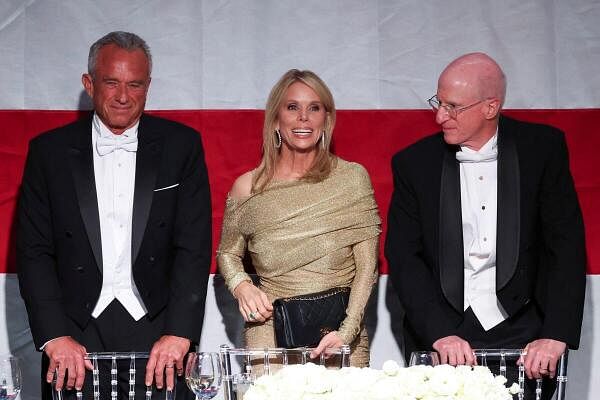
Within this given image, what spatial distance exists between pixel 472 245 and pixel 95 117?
3.93ft

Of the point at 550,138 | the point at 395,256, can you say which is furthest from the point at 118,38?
the point at 550,138

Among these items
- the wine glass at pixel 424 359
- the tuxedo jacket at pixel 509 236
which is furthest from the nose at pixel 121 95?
the wine glass at pixel 424 359

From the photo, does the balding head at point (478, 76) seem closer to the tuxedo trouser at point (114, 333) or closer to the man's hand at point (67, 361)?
the tuxedo trouser at point (114, 333)

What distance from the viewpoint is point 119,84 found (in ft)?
10.3

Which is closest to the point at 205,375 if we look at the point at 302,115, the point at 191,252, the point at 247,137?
the point at 191,252

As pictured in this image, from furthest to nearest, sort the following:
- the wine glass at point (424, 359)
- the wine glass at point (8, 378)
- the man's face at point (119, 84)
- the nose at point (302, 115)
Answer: the nose at point (302, 115)
the man's face at point (119, 84)
the wine glass at point (8, 378)
the wine glass at point (424, 359)

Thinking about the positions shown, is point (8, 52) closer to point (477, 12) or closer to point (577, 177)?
point (477, 12)

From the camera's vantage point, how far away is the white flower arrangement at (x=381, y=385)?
1.76 metres

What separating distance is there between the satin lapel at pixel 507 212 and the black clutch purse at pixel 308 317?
49cm

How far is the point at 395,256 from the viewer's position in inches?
125

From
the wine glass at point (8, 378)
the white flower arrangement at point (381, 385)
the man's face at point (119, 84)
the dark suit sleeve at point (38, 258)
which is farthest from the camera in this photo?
the man's face at point (119, 84)

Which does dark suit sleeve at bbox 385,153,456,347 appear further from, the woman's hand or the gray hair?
the gray hair

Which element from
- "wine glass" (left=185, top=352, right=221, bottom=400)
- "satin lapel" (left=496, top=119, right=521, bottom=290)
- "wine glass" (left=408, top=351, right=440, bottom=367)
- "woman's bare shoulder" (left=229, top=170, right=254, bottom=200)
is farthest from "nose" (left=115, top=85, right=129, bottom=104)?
→ "wine glass" (left=408, top=351, right=440, bottom=367)

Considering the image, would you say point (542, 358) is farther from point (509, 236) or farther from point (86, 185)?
point (86, 185)
